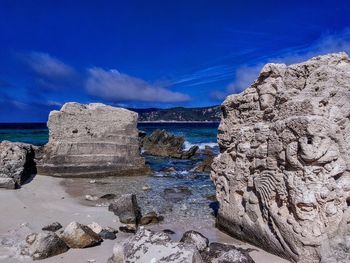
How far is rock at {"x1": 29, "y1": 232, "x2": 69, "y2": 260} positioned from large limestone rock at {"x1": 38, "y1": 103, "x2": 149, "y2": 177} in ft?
28.4

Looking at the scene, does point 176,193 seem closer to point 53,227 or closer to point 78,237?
point 53,227

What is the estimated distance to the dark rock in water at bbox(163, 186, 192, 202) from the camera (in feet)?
34.0

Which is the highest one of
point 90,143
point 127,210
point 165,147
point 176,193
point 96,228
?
point 165,147

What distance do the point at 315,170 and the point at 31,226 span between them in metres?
4.82

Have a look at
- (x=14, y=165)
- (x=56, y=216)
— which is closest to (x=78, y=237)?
(x=56, y=216)

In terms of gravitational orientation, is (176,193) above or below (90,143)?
below

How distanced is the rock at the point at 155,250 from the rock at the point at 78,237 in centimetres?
109

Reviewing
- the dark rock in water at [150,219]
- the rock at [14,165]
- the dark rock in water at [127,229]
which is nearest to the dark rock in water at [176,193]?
the dark rock in water at [150,219]

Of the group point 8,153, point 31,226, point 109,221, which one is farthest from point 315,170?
point 8,153

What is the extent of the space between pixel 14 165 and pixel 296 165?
874 cm

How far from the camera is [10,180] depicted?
34.7ft

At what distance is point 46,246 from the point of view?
542cm

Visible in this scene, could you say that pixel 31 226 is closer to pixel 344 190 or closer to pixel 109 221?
pixel 109 221

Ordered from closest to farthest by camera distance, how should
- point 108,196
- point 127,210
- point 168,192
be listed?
1. point 127,210
2. point 108,196
3. point 168,192
